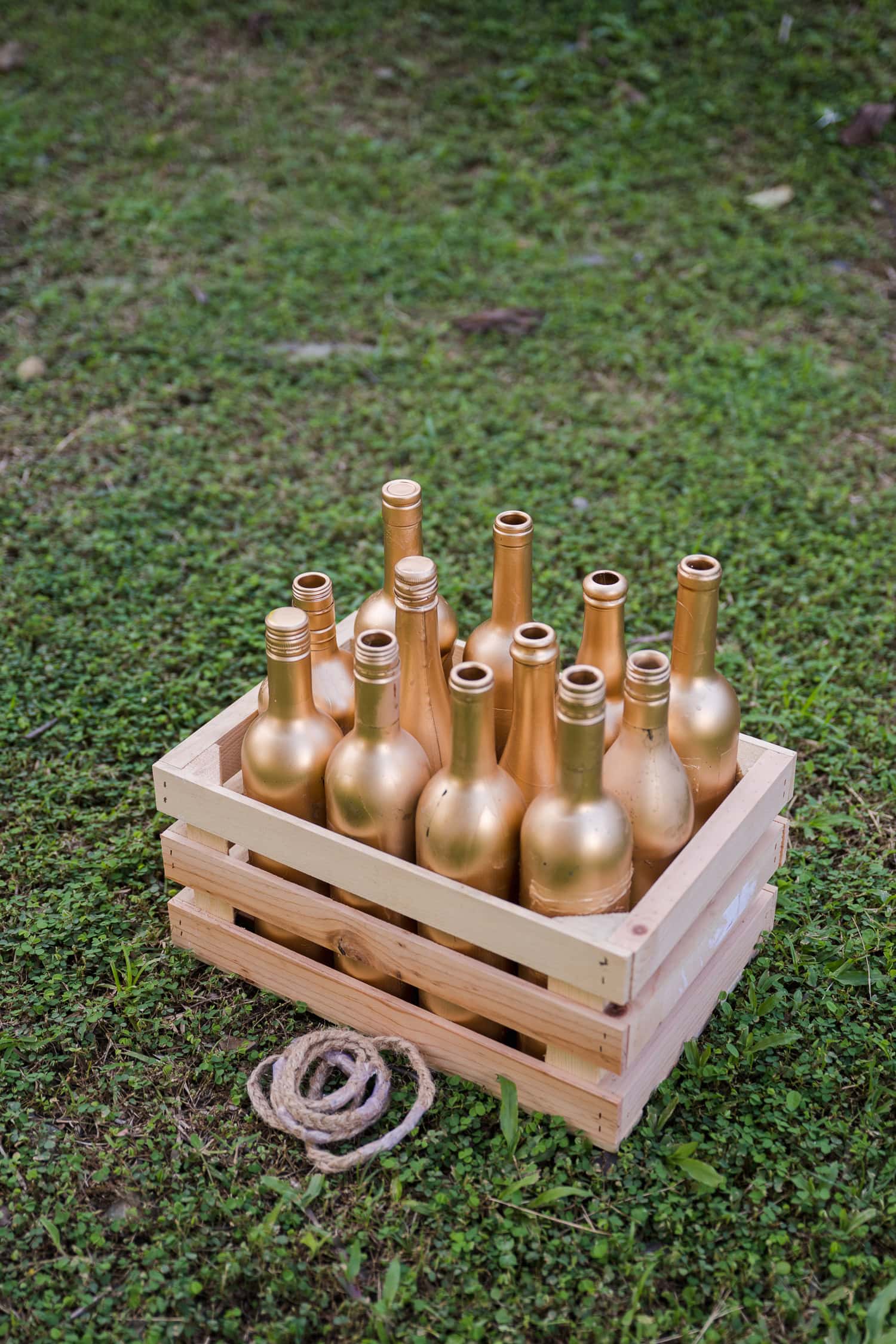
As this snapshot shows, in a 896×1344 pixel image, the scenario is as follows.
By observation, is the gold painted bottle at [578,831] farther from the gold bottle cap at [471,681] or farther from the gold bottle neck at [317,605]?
the gold bottle neck at [317,605]

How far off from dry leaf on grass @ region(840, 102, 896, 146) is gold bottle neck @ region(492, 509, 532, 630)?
4.58 m

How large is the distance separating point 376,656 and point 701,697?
22.8 inches

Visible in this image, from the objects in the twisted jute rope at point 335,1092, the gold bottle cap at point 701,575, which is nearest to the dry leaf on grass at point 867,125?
the gold bottle cap at point 701,575

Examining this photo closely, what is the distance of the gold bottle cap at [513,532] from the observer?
2.13 metres

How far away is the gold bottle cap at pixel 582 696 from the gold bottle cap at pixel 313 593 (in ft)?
1.89

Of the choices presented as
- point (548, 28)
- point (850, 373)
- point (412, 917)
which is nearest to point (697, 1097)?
point (412, 917)

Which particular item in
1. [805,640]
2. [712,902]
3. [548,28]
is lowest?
[805,640]

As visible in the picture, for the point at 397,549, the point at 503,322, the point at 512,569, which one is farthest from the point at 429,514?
the point at 512,569

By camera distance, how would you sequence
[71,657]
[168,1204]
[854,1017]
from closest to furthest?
[168,1204], [854,1017], [71,657]

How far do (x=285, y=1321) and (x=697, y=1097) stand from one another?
0.79 m

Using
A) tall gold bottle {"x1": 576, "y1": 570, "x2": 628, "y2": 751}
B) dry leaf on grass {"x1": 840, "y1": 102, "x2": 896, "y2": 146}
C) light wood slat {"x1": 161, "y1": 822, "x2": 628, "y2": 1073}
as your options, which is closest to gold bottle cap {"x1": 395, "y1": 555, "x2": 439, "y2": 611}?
tall gold bottle {"x1": 576, "y1": 570, "x2": 628, "y2": 751}

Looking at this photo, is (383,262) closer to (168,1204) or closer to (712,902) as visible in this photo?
(712,902)

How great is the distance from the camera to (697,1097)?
220 cm

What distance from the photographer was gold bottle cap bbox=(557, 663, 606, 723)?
5.83 feet
